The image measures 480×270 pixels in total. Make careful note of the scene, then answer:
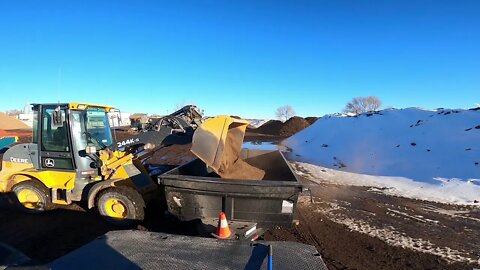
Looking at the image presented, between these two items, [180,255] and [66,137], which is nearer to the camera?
[180,255]

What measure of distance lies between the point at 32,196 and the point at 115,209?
1.94m

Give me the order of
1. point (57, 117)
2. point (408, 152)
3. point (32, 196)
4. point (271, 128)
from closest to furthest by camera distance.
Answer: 1. point (57, 117)
2. point (32, 196)
3. point (408, 152)
4. point (271, 128)

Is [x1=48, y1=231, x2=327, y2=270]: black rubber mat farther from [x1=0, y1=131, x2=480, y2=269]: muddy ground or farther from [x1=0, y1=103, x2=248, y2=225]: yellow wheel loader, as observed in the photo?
[x1=0, y1=103, x2=248, y2=225]: yellow wheel loader

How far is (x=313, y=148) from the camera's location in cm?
1803

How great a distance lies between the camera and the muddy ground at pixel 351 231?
4.85m

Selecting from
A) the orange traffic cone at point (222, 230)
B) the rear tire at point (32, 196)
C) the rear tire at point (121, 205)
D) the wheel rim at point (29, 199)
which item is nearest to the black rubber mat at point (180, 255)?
the orange traffic cone at point (222, 230)

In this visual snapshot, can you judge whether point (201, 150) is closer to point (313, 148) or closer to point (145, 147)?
point (145, 147)

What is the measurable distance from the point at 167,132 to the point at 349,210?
452 cm

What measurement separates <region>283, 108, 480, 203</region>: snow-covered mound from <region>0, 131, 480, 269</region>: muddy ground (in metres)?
2.07

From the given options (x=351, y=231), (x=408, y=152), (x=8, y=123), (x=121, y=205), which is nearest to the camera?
(x=121, y=205)

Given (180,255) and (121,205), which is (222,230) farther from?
(121,205)

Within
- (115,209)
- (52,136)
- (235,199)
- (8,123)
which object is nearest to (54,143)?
(52,136)

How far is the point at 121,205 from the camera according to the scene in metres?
5.71

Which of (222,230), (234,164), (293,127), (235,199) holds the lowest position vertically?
(222,230)
